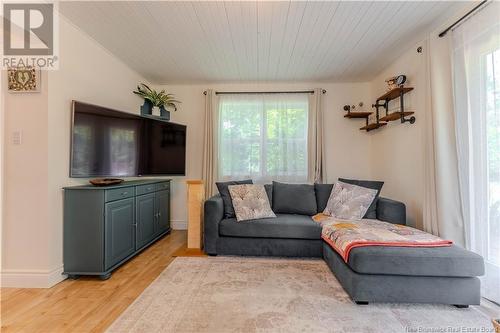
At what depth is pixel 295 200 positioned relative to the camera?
3168mm

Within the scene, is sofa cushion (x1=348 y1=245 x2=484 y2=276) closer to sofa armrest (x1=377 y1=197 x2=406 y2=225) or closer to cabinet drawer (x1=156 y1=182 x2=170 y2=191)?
sofa armrest (x1=377 y1=197 x2=406 y2=225)

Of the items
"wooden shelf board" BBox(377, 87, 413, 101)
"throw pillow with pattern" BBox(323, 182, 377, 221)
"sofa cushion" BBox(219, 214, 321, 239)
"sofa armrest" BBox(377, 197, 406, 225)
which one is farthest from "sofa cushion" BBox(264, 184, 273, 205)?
"wooden shelf board" BBox(377, 87, 413, 101)

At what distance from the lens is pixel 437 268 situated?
173 cm

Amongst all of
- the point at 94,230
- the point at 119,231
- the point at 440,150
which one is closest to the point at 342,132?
the point at 440,150

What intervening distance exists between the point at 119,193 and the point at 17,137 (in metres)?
0.96

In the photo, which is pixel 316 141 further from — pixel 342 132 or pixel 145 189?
pixel 145 189

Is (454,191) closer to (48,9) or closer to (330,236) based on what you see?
(330,236)

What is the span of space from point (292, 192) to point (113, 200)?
2.13 meters

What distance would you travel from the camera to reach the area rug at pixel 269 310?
1.55m

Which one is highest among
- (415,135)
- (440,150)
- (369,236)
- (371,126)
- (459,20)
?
(459,20)

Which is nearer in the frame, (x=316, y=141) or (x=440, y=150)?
(x=440, y=150)

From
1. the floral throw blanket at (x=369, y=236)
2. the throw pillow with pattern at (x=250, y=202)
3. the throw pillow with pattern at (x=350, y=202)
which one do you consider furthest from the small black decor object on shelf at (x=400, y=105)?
the throw pillow with pattern at (x=250, y=202)

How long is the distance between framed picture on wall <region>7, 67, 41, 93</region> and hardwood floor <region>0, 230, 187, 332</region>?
5.74 feet

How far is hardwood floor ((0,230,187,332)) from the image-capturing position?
5.18 ft
